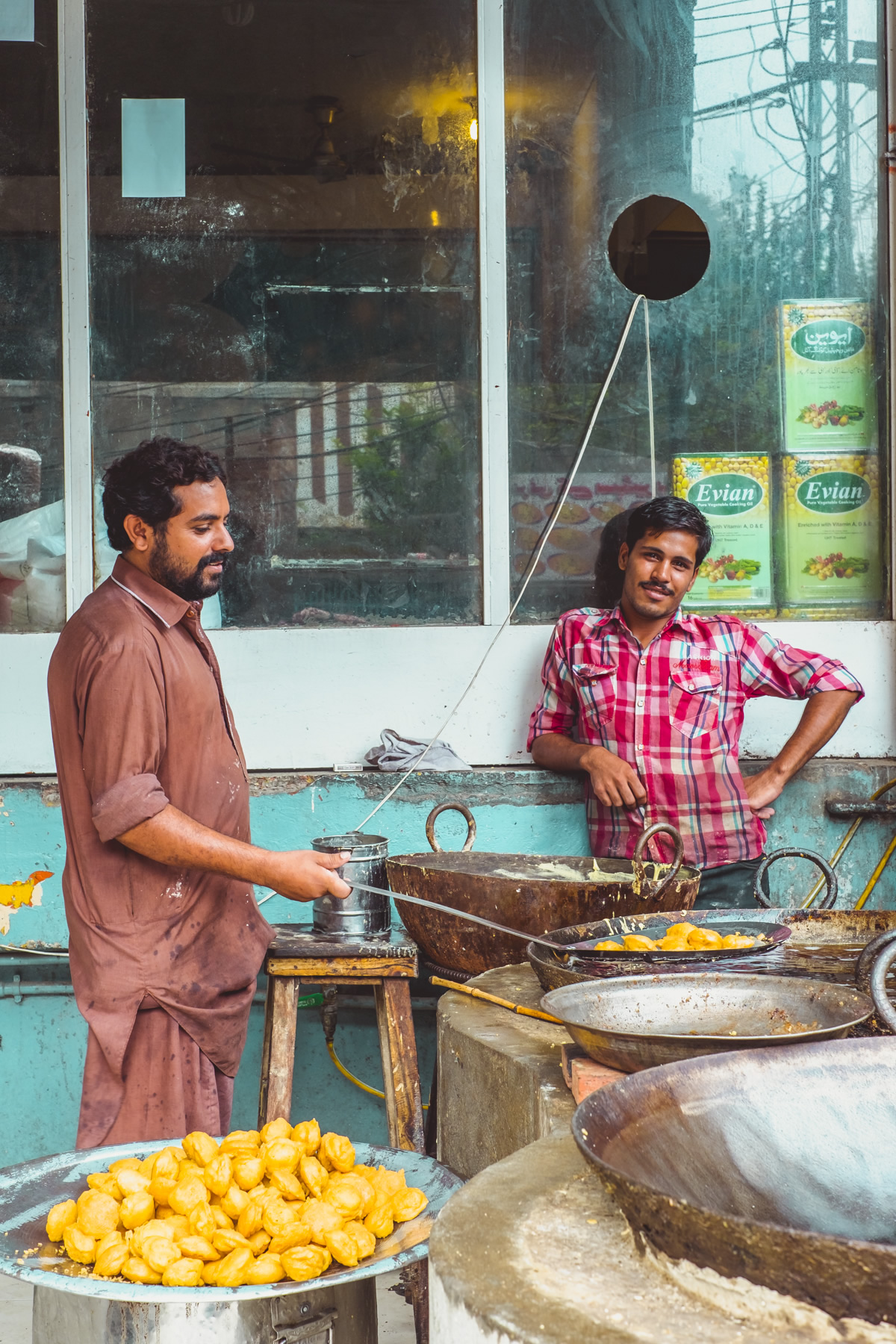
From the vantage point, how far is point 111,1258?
1.43m

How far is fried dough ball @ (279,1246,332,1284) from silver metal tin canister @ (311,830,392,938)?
1.36 meters

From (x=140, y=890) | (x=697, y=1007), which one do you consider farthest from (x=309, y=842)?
(x=697, y=1007)

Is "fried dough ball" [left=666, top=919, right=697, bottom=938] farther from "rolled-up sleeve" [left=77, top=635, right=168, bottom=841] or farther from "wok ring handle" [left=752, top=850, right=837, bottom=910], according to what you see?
"rolled-up sleeve" [left=77, top=635, right=168, bottom=841]

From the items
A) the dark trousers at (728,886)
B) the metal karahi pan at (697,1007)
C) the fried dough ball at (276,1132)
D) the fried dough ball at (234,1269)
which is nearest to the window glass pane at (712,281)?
the dark trousers at (728,886)

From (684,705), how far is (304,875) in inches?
53.4

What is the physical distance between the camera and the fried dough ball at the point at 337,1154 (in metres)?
1.72

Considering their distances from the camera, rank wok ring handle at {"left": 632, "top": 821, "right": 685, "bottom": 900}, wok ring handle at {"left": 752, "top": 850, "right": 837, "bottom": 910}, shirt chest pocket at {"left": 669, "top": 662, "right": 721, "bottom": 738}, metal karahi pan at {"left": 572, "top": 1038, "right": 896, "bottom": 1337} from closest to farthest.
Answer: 1. metal karahi pan at {"left": 572, "top": 1038, "right": 896, "bottom": 1337}
2. wok ring handle at {"left": 632, "top": 821, "right": 685, "bottom": 900}
3. wok ring handle at {"left": 752, "top": 850, "right": 837, "bottom": 910}
4. shirt chest pocket at {"left": 669, "top": 662, "right": 721, "bottom": 738}

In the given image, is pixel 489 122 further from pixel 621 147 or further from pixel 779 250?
pixel 779 250

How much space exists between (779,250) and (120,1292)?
338 centimetres

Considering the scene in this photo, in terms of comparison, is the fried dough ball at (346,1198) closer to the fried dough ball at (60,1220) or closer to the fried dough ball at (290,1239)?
the fried dough ball at (290,1239)

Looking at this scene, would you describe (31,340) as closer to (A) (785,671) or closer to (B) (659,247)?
(B) (659,247)

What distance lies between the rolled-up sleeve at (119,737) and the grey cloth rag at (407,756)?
3.83ft

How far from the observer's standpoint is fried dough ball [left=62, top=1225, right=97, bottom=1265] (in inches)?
57.7

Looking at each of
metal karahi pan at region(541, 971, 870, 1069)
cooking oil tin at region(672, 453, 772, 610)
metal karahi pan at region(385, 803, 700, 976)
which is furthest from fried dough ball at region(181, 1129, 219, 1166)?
cooking oil tin at region(672, 453, 772, 610)
